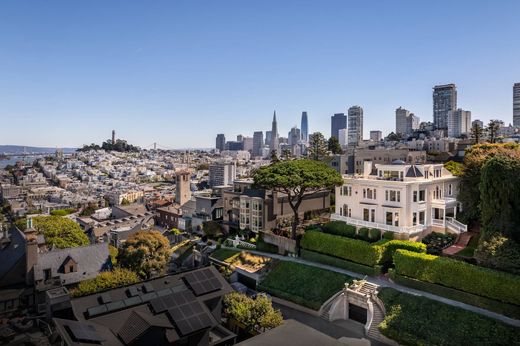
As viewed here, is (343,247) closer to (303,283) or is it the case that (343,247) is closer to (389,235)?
(389,235)

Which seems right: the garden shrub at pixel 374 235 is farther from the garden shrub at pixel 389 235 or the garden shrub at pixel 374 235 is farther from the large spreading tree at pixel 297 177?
the large spreading tree at pixel 297 177

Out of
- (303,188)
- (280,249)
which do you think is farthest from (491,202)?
(280,249)

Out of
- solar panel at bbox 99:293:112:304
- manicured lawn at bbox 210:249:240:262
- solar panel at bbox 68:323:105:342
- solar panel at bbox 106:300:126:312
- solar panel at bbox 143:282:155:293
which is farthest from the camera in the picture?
manicured lawn at bbox 210:249:240:262

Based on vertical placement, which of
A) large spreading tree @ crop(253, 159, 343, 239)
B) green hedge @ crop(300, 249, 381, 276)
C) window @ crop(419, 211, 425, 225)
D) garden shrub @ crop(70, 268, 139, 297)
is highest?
large spreading tree @ crop(253, 159, 343, 239)

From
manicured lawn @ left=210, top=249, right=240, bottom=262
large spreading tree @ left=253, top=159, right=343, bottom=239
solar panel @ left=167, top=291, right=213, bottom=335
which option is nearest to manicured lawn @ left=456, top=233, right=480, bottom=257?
large spreading tree @ left=253, top=159, right=343, bottom=239

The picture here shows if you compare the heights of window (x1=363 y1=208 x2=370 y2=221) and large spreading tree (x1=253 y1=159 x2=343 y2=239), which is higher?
large spreading tree (x1=253 y1=159 x2=343 y2=239)

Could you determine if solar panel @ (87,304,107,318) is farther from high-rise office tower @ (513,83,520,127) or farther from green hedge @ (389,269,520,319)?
high-rise office tower @ (513,83,520,127)

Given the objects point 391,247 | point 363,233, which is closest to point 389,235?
point 391,247
